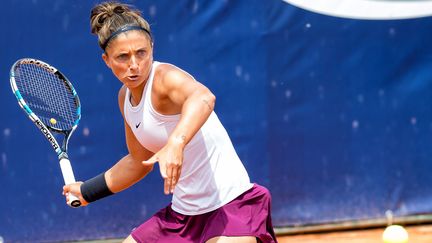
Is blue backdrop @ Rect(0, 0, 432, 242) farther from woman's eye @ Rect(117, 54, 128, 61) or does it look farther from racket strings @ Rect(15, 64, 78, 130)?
woman's eye @ Rect(117, 54, 128, 61)

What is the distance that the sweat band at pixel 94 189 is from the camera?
3.55 metres

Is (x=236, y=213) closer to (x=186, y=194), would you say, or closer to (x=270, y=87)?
(x=186, y=194)

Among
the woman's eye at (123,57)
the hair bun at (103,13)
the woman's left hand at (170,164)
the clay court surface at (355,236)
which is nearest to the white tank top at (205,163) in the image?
the woman's eye at (123,57)

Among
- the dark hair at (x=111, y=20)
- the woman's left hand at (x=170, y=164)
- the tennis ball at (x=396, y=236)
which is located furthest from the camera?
the tennis ball at (x=396, y=236)

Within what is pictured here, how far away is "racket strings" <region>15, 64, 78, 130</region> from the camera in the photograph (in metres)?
3.99

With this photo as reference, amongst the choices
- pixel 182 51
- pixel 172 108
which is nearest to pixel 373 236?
pixel 182 51

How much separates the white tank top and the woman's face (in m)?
0.09

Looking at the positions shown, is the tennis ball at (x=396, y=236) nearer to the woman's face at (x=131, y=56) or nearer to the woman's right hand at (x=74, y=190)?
the woman's right hand at (x=74, y=190)

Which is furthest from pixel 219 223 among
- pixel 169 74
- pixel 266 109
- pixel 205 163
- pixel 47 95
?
pixel 266 109

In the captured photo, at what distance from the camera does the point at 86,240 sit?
16.6ft

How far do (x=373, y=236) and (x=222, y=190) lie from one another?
7.44 feet

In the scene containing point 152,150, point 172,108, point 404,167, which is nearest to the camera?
point 172,108

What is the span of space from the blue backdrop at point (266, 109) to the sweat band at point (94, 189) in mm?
1364

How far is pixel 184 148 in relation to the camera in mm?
3064
